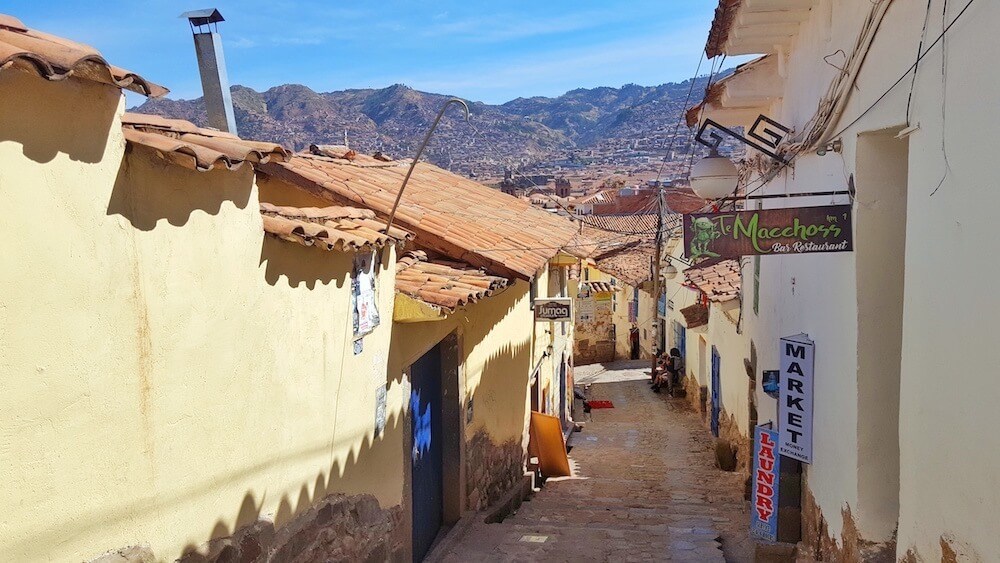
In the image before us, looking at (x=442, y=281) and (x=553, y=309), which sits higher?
(x=442, y=281)

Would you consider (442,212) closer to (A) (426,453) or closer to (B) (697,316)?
(A) (426,453)

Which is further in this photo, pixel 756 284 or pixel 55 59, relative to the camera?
pixel 756 284

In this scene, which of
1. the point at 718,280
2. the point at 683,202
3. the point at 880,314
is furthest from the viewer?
the point at 683,202

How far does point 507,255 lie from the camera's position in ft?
29.7

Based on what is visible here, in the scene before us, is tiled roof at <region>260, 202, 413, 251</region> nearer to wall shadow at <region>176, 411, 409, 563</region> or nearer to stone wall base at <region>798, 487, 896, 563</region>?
wall shadow at <region>176, 411, 409, 563</region>

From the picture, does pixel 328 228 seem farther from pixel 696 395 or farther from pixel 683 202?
pixel 683 202

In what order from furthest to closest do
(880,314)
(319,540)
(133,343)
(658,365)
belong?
1. (658,365)
2. (880,314)
3. (319,540)
4. (133,343)

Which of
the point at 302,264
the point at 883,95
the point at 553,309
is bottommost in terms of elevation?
the point at 553,309

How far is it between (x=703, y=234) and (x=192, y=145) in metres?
3.80

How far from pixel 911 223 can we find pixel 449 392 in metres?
5.31

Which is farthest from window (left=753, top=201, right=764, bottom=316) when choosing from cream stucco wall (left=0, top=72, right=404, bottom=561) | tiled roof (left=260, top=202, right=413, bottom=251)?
cream stucco wall (left=0, top=72, right=404, bottom=561)

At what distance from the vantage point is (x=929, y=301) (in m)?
4.42

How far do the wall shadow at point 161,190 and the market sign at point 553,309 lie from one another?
944 cm

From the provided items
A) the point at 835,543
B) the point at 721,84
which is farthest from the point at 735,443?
the point at 835,543
